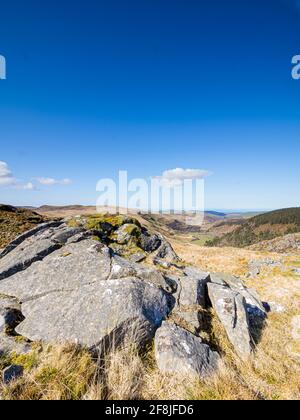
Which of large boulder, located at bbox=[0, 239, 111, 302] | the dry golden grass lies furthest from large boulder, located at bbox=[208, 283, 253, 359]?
large boulder, located at bbox=[0, 239, 111, 302]

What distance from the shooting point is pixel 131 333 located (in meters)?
5.66

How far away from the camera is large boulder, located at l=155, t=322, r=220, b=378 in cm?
516

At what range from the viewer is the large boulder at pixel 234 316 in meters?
6.95

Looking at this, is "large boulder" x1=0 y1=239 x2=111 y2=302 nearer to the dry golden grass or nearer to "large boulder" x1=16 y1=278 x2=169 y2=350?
"large boulder" x1=16 y1=278 x2=169 y2=350

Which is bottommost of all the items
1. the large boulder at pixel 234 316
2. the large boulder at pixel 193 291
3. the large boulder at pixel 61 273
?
→ the large boulder at pixel 234 316

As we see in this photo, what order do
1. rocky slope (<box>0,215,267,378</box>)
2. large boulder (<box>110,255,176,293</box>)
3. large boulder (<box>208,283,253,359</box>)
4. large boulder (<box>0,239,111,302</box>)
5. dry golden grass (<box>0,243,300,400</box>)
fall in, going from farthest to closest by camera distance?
large boulder (<box>110,255,176,293</box>)
large boulder (<box>0,239,111,302</box>)
large boulder (<box>208,283,253,359</box>)
rocky slope (<box>0,215,267,378</box>)
dry golden grass (<box>0,243,300,400</box>)

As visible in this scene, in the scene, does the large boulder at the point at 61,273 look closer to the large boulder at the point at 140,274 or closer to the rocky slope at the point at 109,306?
the rocky slope at the point at 109,306

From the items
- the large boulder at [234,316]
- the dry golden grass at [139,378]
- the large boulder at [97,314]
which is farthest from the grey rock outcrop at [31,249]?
the large boulder at [234,316]

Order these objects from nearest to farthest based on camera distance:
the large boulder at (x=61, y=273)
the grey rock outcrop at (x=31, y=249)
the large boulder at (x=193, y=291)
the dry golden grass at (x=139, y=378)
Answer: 1. the dry golden grass at (x=139, y=378)
2. the large boulder at (x=61, y=273)
3. the large boulder at (x=193, y=291)
4. the grey rock outcrop at (x=31, y=249)

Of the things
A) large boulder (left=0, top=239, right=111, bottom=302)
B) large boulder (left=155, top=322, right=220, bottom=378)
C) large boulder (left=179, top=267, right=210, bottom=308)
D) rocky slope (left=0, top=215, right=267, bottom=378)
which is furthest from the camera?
large boulder (left=179, top=267, right=210, bottom=308)

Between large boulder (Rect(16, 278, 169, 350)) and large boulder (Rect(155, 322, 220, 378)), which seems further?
large boulder (Rect(16, 278, 169, 350))

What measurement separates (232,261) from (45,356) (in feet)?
81.5

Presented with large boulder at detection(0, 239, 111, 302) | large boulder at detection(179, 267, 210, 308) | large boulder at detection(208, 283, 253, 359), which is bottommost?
large boulder at detection(208, 283, 253, 359)

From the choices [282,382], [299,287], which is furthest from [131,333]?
[299,287]
